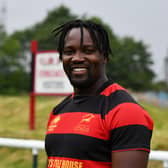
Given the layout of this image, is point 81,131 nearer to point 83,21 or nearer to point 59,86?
point 83,21

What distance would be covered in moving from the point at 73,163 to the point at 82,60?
1.50ft

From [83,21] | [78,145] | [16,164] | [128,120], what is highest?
[83,21]

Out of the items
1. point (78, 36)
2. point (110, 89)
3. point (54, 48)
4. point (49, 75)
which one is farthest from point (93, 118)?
point (54, 48)

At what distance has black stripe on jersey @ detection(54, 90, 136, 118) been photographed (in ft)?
5.83

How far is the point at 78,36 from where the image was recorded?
1.90m

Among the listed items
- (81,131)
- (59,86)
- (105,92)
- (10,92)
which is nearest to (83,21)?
(105,92)

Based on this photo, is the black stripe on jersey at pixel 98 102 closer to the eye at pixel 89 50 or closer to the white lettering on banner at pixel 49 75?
the eye at pixel 89 50

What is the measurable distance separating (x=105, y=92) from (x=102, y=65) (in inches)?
5.1

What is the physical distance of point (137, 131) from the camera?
65.1 inches

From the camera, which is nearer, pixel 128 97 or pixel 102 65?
pixel 128 97

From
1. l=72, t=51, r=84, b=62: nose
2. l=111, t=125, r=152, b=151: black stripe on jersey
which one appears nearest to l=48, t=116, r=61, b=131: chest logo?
l=72, t=51, r=84, b=62: nose

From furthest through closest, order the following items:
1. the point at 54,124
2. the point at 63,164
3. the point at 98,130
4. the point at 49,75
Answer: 1. the point at 49,75
2. the point at 54,124
3. the point at 63,164
4. the point at 98,130

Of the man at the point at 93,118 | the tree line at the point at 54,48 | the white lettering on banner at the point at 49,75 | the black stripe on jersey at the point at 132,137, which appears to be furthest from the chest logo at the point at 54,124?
the tree line at the point at 54,48

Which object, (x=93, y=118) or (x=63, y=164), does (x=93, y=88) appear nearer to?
(x=93, y=118)
